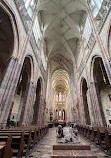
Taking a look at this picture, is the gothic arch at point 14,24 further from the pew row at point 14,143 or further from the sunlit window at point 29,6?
the pew row at point 14,143

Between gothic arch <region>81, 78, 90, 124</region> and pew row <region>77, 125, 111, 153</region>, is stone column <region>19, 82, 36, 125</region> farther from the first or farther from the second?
gothic arch <region>81, 78, 90, 124</region>

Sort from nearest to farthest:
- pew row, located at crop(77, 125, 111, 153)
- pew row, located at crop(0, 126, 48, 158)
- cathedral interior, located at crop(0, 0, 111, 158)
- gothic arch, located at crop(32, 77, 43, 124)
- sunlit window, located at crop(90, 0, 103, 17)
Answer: pew row, located at crop(0, 126, 48, 158), pew row, located at crop(77, 125, 111, 153), cathedral interior, located at crop(0, 0, 111, 158), sunlit window, located at crop(90, 0, 103, 17), gothic arch, located at crop(32, 77, 43, 124)

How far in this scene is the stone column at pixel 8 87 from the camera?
5.06 metres

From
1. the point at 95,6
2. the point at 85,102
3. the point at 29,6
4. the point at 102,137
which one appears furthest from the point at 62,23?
the point at 102,137

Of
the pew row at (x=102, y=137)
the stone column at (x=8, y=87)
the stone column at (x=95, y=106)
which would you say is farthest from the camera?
the stone column at (x=95, y=106)

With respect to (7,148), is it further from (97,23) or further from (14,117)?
(14,117)

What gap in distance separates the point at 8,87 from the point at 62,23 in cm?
1633

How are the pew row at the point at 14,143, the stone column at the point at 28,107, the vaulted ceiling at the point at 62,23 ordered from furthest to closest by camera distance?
the vaulted ceiling at the point at 62,23
the stone column at the point at 28,107
the pew row at the point at 14,143

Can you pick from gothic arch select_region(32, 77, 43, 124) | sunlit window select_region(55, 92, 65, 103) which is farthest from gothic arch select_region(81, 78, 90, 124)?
sunlit window select_region(55, 92, 65, 103)

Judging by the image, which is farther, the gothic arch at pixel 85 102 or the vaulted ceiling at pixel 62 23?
the gothic arch at pixel 85 102

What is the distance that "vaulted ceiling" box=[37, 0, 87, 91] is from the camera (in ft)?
43.6

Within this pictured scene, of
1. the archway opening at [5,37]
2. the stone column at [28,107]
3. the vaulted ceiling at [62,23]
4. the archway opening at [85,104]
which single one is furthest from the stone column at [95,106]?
the vaulted ceiling at [62,23]

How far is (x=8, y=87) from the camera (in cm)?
555

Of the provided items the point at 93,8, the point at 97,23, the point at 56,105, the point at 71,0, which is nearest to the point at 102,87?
the point at 97,23
